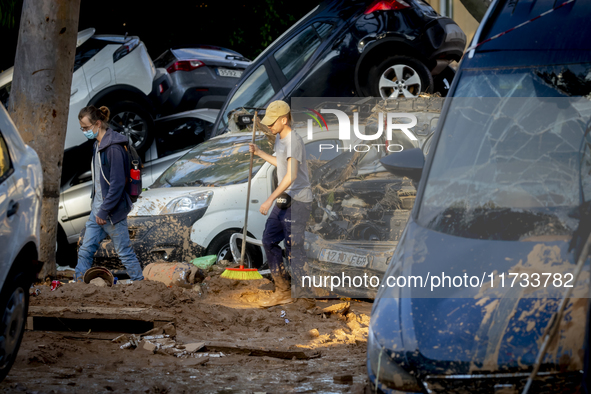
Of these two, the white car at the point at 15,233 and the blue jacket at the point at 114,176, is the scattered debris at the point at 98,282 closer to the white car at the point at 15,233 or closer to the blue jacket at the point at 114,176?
the blue jacket at the point at 114,176

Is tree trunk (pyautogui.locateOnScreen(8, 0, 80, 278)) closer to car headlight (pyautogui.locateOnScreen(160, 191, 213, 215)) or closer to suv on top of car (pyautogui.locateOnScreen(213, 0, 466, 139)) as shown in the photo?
car headlight (pyautogui.locateOnScreen(160, 191, 213, 215))

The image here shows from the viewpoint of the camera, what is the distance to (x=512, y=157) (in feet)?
11.1

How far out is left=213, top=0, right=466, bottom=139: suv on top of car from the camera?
862 centimetres

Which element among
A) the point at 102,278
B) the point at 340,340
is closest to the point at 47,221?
the point at 102,278

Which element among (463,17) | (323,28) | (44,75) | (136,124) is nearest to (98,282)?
(44,75)

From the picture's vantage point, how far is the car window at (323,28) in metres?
8.84

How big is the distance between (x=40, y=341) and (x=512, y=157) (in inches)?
139

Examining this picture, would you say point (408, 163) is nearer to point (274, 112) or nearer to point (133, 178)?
point (274, 112)

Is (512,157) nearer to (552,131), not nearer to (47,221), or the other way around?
(552,131)

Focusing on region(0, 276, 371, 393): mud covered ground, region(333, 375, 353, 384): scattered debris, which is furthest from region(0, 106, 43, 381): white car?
region(333, 375, 353, 384): scattered debris

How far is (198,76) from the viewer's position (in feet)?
35.4

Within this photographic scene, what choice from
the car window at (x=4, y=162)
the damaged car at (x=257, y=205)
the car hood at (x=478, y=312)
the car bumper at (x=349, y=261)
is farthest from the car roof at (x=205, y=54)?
the car hood at (x=478, y=312)

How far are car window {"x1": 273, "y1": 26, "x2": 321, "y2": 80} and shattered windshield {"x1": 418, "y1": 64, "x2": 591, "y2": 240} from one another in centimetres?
545

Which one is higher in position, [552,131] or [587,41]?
[587,41]
